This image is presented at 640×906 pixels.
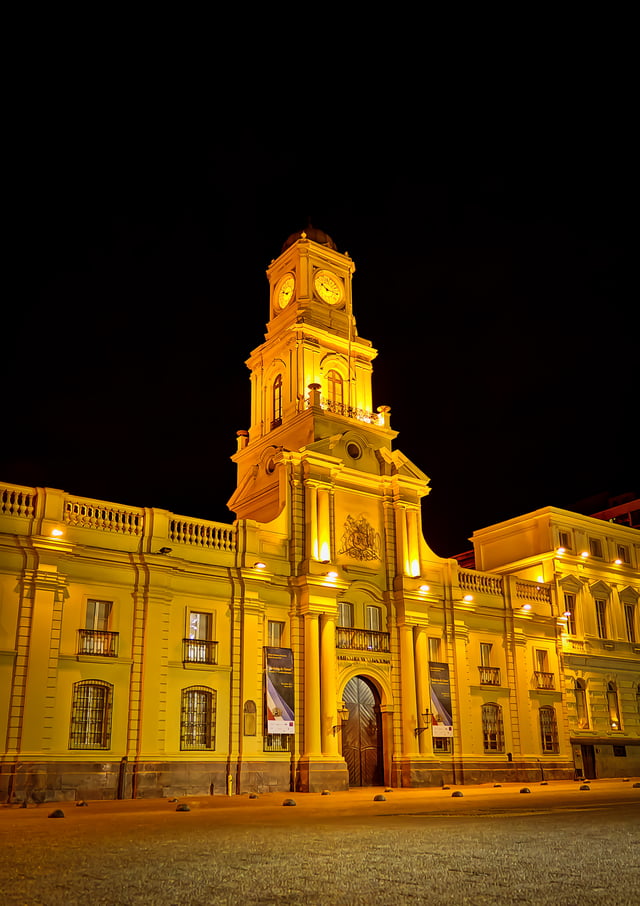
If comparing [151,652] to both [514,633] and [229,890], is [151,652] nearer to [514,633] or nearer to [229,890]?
[514,633]

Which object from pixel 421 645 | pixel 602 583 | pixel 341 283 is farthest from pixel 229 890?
pixel 602 583

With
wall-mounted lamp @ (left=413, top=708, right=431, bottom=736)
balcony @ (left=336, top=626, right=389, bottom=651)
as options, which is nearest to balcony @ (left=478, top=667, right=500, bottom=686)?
wall-mounted lamp @ (left=413, top=708, right=431, bottom=736)

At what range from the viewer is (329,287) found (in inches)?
1700

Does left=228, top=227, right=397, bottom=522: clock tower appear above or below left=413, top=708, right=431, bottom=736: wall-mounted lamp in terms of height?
above

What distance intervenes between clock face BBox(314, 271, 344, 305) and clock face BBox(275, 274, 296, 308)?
1.29 meters

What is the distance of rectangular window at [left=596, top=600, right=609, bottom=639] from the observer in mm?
45938

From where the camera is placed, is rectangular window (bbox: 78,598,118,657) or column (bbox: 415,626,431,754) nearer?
rectangular window (bbox: 78,598,118,657)

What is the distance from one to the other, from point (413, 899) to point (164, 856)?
3947 mm

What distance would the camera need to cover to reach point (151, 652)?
29234 millimetres

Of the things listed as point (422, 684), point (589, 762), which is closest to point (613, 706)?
point (589, 762)

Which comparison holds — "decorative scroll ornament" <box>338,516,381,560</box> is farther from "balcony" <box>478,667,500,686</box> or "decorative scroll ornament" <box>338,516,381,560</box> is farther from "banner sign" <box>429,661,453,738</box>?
"balcony" <box>478,667,500,686</box>

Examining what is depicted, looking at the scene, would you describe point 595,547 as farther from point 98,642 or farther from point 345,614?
point 98,642

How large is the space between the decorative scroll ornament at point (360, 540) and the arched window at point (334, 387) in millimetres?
6376

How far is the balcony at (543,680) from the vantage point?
135 ft
